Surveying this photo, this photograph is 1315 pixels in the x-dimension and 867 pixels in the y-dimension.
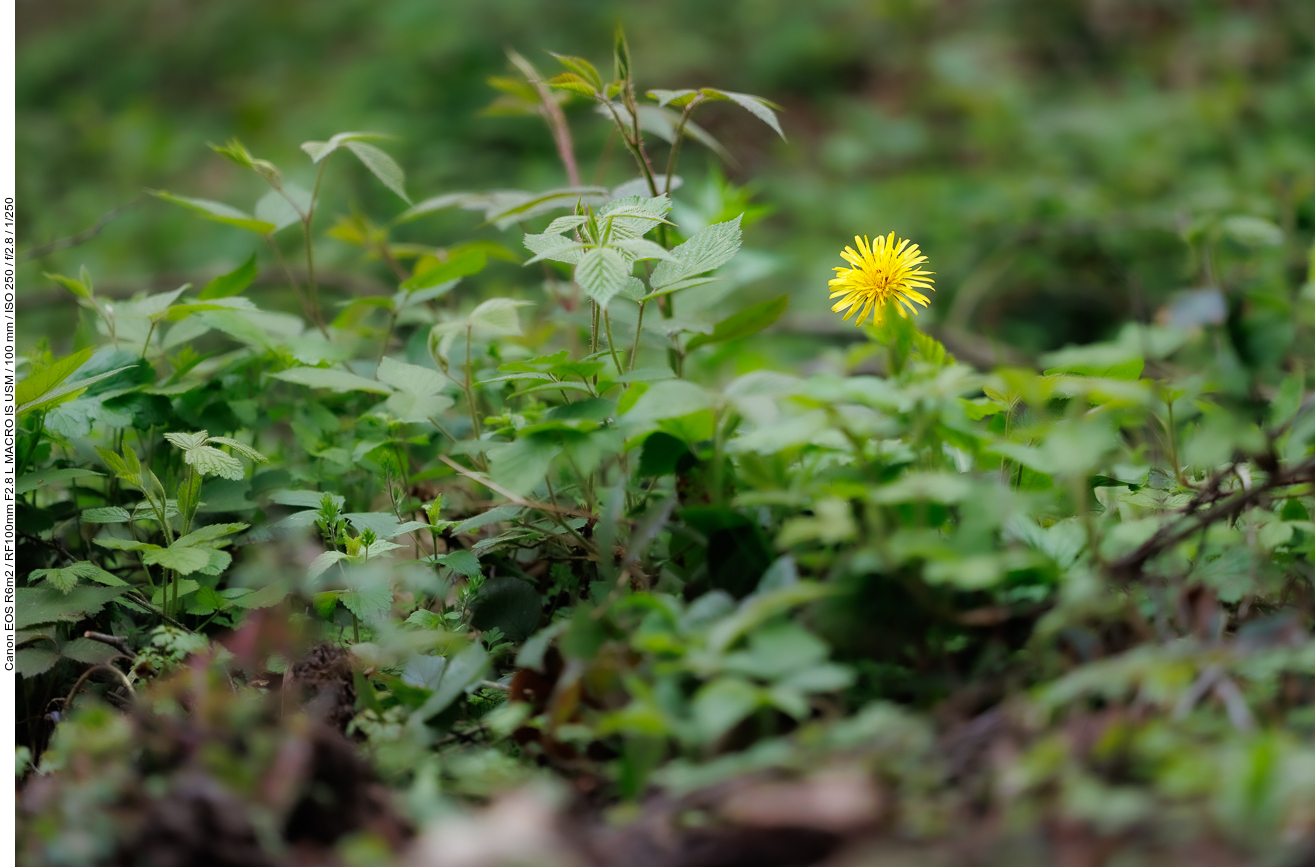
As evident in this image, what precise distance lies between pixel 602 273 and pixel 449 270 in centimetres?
49

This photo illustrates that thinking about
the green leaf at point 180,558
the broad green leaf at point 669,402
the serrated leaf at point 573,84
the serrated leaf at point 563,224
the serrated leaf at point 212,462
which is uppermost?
the serrated leaf at point 573,84

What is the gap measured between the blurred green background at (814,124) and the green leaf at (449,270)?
1.54 metres

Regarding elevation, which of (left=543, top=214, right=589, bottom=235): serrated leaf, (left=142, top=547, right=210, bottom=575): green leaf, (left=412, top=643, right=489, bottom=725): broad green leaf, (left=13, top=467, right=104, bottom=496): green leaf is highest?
(left=543, top=214, right=589, bottom=235): serrated leaf

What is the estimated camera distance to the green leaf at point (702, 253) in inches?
41.9

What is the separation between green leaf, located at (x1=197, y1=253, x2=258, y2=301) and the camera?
140cm

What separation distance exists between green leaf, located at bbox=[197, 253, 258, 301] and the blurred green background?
1.65 meters

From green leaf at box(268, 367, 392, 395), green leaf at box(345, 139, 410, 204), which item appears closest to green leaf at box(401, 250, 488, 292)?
green leaf at box(345, 139, 410, 204)

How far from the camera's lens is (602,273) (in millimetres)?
968

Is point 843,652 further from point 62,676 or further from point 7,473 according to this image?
point 7,473

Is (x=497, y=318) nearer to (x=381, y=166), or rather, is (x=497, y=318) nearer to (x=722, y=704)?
(x=381, y=166)

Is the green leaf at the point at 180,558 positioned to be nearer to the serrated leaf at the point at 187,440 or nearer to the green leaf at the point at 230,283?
the serrated leaf at the point at 187,440

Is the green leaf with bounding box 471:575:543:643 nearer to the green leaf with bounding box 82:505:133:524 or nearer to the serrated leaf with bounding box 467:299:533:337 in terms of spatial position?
the serrated leaf with bounding box 467:299:533:337

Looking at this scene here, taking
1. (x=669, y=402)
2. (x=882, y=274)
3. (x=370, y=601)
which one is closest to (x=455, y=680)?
(x=370, y=601)

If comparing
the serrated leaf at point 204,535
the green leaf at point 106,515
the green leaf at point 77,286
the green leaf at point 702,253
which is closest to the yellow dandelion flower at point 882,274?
the green leaf at point 702,253
